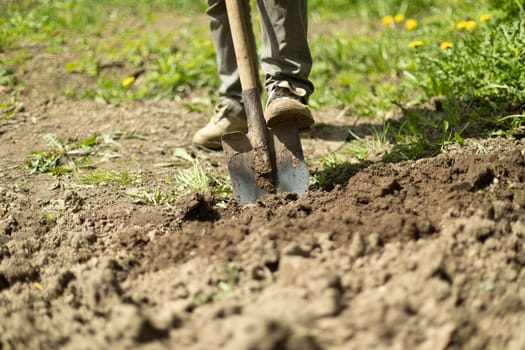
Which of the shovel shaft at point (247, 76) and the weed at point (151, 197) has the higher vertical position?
the shovel shaft at point (247, 76)

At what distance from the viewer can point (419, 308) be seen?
5.66 ft

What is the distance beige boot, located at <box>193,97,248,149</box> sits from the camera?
3592 mm

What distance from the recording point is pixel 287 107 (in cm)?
276

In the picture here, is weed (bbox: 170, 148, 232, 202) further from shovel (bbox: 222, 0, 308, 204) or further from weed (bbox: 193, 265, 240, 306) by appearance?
weed (bbox: 193, 265, 240, 306)

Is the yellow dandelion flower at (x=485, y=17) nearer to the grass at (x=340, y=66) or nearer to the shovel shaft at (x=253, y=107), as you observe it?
the grass at (x=340, y=66)

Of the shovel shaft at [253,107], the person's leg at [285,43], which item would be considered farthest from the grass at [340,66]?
the person's leg at [285,43]

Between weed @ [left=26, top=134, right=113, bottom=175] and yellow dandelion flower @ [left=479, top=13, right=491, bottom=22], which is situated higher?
yellow dandelion flower @ [left=479, top=13, right=491, bottom=22]

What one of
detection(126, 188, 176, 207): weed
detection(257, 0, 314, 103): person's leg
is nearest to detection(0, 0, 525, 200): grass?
detection(126, 188, 176, 207): weed

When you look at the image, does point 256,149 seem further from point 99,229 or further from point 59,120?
point 59,120

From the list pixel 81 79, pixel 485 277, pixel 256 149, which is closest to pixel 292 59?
pixel 256 149

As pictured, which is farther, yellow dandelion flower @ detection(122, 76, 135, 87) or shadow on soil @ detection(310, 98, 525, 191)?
yellow dandelion flower @ detection(122, 76, 135, 87)

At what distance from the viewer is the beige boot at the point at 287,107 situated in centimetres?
277

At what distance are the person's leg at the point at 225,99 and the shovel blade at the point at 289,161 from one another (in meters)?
0.82

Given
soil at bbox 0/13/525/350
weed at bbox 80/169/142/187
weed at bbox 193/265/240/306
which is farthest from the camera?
weed at bbox 80/169/142/187
